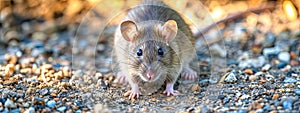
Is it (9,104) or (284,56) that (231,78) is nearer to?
(284,56)

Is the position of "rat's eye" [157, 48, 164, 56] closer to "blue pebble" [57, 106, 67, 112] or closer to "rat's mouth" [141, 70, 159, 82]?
"rat's mouth" [141, 70, 159, 82]

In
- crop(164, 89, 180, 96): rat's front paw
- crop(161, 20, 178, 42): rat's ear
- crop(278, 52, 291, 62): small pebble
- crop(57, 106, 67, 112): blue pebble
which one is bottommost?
crop(57, 106, 67, 112): blue pebble

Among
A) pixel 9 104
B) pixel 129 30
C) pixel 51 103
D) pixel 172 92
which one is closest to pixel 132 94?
pixel 172 92

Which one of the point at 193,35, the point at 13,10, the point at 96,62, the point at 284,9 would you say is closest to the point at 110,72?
the point at 96,62

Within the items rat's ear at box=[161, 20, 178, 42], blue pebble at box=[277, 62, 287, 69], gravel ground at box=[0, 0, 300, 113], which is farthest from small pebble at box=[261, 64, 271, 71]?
rat's ear at box=[161, 20, 178, 42]

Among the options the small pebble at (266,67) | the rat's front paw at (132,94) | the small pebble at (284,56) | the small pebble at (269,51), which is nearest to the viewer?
the rat's front paw at (132,94)

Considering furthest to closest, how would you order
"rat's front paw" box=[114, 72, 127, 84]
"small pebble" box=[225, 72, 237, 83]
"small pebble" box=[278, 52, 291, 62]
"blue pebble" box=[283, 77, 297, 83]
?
"small pebble" box=[278, 52, 291, 62], "rat's front paw" box=[114, 72, 127, 84], "small pebble" box=[225, 72, 237, 83], "blue pebble" box=[283, 77, 297, 83]

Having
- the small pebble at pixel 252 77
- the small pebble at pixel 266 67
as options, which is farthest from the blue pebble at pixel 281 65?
the small pebble at pixel 252 77

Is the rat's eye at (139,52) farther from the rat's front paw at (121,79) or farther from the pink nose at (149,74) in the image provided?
the rat's front paw at (121,79)
